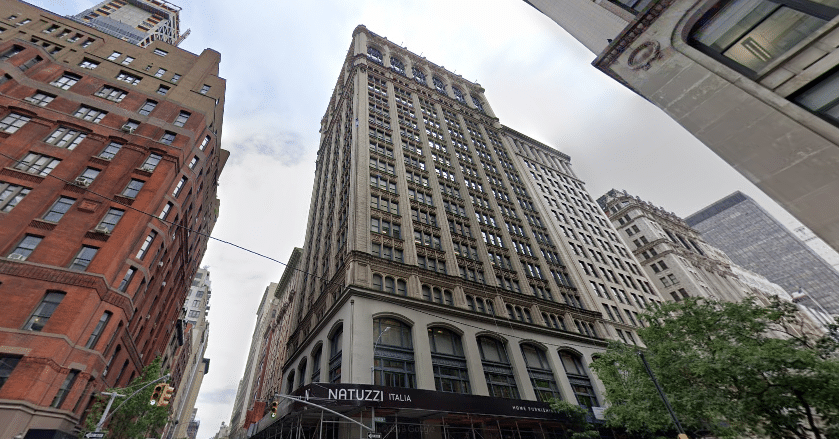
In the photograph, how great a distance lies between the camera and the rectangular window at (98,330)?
23.9 m

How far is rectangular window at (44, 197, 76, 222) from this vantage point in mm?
27234

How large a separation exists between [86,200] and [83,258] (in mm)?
5885

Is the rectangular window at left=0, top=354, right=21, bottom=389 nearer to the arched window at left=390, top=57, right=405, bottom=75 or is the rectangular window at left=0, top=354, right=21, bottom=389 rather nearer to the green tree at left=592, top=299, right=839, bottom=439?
the green tree at left=592, top=299, right=839, bottom=439

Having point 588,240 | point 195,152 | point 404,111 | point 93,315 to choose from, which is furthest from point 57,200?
point 588,240

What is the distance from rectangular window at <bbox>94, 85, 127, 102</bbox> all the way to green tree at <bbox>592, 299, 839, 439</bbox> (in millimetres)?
57454

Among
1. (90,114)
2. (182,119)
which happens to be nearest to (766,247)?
(182,119)

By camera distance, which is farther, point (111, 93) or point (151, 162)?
point (111, 93)

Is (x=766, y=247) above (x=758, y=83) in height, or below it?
above

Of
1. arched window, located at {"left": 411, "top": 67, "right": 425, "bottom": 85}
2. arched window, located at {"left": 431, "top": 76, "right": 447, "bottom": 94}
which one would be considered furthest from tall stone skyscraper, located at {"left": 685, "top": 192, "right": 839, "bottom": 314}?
arched window, located at {"left": 411, "top": 67, "right": 425, "bottom": 85}

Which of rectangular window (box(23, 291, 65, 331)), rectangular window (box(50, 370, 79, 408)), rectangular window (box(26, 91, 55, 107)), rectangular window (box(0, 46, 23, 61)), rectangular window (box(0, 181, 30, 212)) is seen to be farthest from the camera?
rectangular window (box(0, 46, 23, 61))

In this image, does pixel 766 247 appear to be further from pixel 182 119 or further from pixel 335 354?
pixel 182 119

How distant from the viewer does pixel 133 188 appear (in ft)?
105

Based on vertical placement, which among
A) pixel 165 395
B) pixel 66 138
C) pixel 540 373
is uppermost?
pixel 66 138

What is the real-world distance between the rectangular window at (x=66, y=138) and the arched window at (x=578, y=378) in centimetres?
5293
